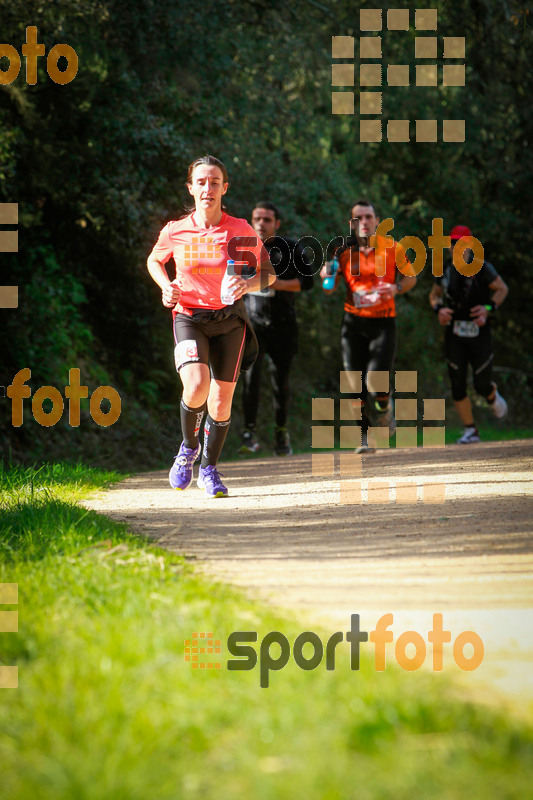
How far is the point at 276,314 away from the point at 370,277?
1360 mm

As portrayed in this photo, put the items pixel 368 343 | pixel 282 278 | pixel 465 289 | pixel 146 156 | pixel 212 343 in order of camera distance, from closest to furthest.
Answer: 1. pixel 212 343
2. pixel 368 343
3. pixel 282 278
4. pixel 465 289
5. pixel 146 156

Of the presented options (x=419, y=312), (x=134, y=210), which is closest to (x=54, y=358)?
(x=134, y=210)

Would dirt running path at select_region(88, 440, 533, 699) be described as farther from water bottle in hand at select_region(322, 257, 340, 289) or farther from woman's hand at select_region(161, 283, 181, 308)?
water bottle in hand at select_region(322, 257, 340, 289)

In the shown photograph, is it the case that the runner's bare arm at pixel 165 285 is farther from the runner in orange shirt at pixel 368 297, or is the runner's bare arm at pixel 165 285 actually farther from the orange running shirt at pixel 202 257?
the runner in orange shirt at pixel 368 297

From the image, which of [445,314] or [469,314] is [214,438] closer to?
[445,314]

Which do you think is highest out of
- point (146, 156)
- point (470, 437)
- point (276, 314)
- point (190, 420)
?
point (146, 156)

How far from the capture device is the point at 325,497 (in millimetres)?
7105

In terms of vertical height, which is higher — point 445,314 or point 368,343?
point 445,314

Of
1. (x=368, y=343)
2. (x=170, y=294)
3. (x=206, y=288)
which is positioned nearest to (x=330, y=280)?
(x=368, y=343)

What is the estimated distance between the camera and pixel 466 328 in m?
11.2

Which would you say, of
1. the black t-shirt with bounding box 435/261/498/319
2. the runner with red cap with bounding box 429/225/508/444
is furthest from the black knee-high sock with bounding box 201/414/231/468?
the black t-shirt with bounding box 435/261/498/319

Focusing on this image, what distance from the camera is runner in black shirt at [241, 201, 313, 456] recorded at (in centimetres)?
998

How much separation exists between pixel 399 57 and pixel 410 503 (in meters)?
15.1

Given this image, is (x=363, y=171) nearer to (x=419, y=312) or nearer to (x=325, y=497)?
(x=419, y=312)
